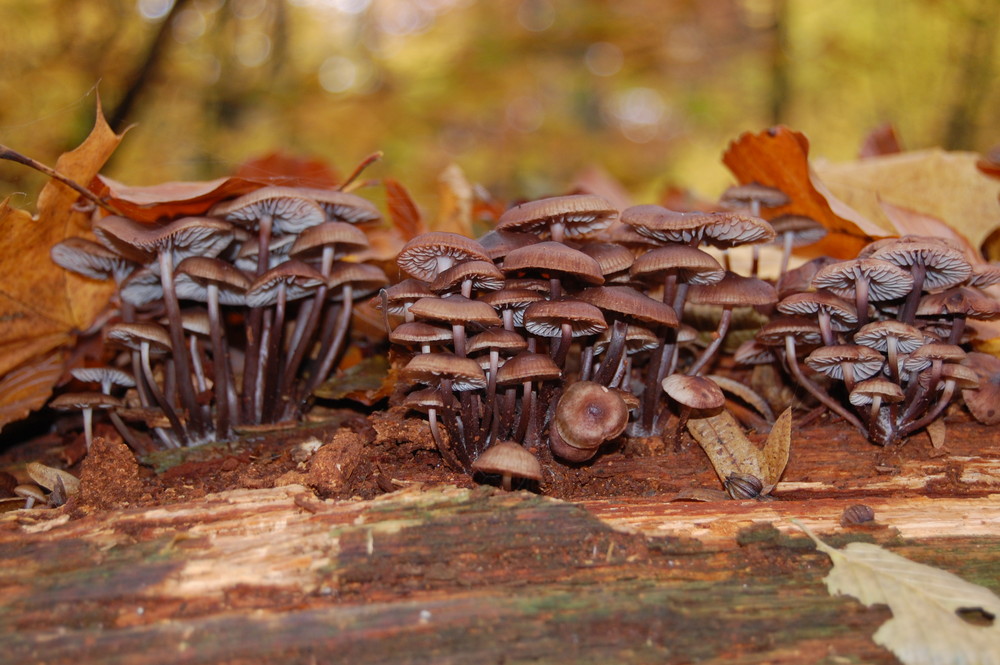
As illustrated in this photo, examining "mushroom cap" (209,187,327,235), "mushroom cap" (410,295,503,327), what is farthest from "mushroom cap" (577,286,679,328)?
"mushroom cap" (209,187,327,235)

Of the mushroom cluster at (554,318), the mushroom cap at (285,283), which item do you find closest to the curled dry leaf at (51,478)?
the mushroom cap at (285,283)

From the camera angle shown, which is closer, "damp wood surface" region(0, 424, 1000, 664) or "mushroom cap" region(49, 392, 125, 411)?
"damp wood surface" region(0, 424, 1000, 664)

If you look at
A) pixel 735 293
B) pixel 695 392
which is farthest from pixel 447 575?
pixel 735 293

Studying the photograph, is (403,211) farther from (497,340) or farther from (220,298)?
(497,340)

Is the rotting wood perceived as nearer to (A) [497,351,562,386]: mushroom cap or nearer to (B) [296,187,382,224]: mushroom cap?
(A) [497,351,562,386]: mushroom cap

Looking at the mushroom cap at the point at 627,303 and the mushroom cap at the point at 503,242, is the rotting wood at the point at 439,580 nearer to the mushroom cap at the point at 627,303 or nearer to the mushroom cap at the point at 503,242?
the mushroom cap at the point at 627,303

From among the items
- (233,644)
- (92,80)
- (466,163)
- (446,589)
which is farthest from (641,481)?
(466,163)
